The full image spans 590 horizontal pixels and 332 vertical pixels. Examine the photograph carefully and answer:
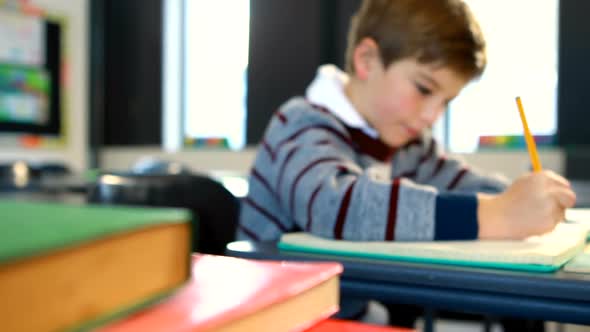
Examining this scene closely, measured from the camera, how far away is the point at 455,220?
0.61 m

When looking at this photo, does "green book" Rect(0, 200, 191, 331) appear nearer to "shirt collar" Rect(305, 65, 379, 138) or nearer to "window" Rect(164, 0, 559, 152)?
"shirt collar" Rect(305, 65, 379, 138)

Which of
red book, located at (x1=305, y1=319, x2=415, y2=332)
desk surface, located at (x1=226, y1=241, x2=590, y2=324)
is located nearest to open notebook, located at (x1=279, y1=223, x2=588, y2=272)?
desk surface, located at (x1=226, y1=241, x2=590, y2=324)

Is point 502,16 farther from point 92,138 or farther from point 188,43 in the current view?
point 92,138

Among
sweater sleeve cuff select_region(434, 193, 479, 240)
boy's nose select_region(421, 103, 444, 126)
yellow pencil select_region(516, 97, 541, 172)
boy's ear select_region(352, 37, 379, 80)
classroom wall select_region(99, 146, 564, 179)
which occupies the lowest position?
classroom wall select_region(99, 146, 564, 179)

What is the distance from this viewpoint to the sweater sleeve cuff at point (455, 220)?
1.98 feet

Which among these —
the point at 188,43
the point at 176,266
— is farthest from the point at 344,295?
the point at 188,43

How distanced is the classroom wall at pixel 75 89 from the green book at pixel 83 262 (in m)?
4.34

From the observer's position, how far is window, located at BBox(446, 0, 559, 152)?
2.79 m

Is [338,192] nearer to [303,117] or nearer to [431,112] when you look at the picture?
[303,117]

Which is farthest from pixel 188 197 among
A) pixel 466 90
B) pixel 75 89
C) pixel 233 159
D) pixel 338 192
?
pixel 75 89

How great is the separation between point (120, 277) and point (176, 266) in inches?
1.3

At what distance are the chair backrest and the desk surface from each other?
14.9 inches

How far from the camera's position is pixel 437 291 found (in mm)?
454

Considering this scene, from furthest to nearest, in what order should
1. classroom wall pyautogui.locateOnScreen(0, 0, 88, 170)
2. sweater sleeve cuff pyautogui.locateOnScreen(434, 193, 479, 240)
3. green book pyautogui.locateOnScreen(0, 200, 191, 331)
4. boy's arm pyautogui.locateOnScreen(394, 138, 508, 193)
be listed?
1. classroom wall pyautogui.locateOnScreen(0, 0, 88, 170)
2. boy's arm pyautogui.locateOnScreen(394, 138, 508, 193)
3. sweater sleeve cuff pyautogui.locateOnScreen(434, 193, 479, 240)
4. green book pyautogui.locateOnScreen(0, 200, 191, 331)
